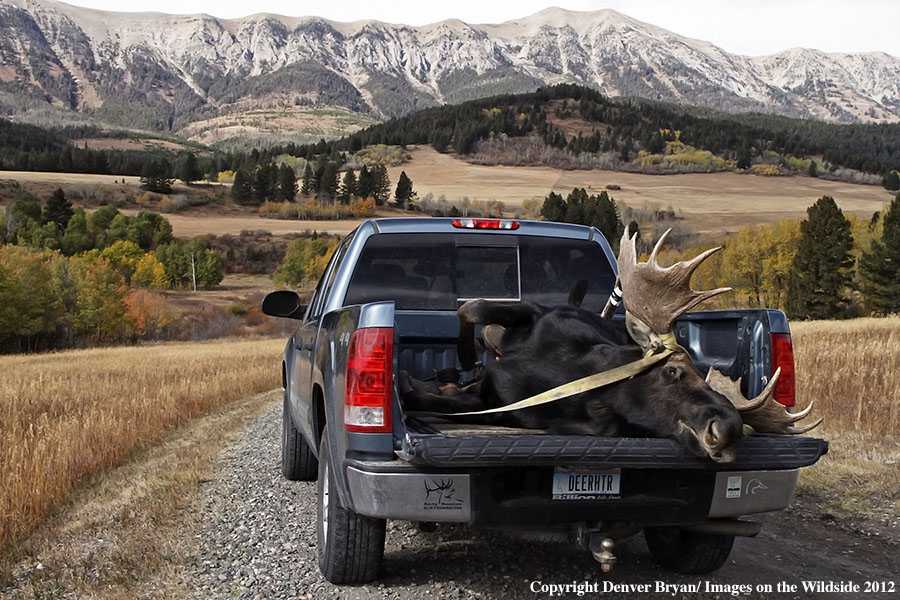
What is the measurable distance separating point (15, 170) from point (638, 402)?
19095 cm

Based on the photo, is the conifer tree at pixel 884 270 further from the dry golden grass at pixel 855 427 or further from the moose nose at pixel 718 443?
the moose nose at pixel 718 443

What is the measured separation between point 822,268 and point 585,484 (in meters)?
63.9

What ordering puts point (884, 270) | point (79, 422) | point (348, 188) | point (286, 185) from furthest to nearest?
point (286, 185) → point (348, 188) → point (884, 270) → point (79, 422)

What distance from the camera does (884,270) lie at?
57.5 m

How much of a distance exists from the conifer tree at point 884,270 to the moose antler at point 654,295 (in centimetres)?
5962

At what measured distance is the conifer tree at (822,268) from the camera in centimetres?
6094

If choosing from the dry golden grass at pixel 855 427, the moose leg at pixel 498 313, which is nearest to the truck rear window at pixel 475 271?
the moose leg at pixel 498 313

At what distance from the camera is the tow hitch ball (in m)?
3.70

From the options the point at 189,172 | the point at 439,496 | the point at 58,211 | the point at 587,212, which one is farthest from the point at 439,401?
the point at 189,172

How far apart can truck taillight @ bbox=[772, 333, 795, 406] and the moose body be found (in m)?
0.77

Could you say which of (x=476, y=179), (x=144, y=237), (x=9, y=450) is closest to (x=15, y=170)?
(x=144, y=237)

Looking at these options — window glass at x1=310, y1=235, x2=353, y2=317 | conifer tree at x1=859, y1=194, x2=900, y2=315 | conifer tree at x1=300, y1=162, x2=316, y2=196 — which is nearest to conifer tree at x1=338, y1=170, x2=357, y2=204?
conifer tree at x1=300, y1=162, x2=316, y2=196

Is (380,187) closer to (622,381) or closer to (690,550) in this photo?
(690,550)

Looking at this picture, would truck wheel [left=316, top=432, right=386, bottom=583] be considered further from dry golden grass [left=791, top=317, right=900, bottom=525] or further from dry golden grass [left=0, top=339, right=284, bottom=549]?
dry golden grass [left=791, top=317, right=900, bottom=525]
